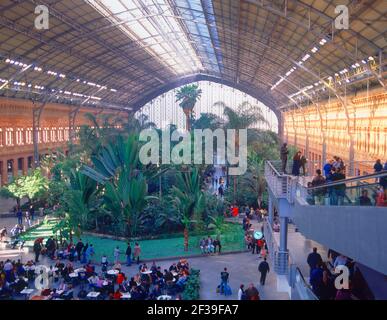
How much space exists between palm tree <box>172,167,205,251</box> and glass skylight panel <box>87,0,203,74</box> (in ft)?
36.8

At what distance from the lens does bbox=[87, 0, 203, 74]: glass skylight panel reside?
2880 centimetres

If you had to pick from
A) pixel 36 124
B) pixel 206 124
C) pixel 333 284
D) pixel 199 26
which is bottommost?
pixel 333 284

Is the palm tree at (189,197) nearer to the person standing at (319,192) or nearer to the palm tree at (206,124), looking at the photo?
the person standing at (319,192)

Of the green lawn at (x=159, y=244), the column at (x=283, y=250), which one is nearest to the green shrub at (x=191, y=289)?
the column at (x=283, y=250)

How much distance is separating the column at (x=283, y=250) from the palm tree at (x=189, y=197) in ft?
24.6

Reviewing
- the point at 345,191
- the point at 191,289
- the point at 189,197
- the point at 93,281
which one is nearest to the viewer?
the point at 345,191

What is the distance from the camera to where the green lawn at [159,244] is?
19.7 m

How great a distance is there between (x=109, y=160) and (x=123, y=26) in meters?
13.3

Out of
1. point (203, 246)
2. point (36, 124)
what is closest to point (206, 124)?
point (36, 124)

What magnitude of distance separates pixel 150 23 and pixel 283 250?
24166 mm

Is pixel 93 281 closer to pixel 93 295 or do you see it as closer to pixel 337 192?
pixel 93 295

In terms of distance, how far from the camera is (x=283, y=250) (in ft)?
44.0

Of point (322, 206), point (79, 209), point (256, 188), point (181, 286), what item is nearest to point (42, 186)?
point (79, 209)
